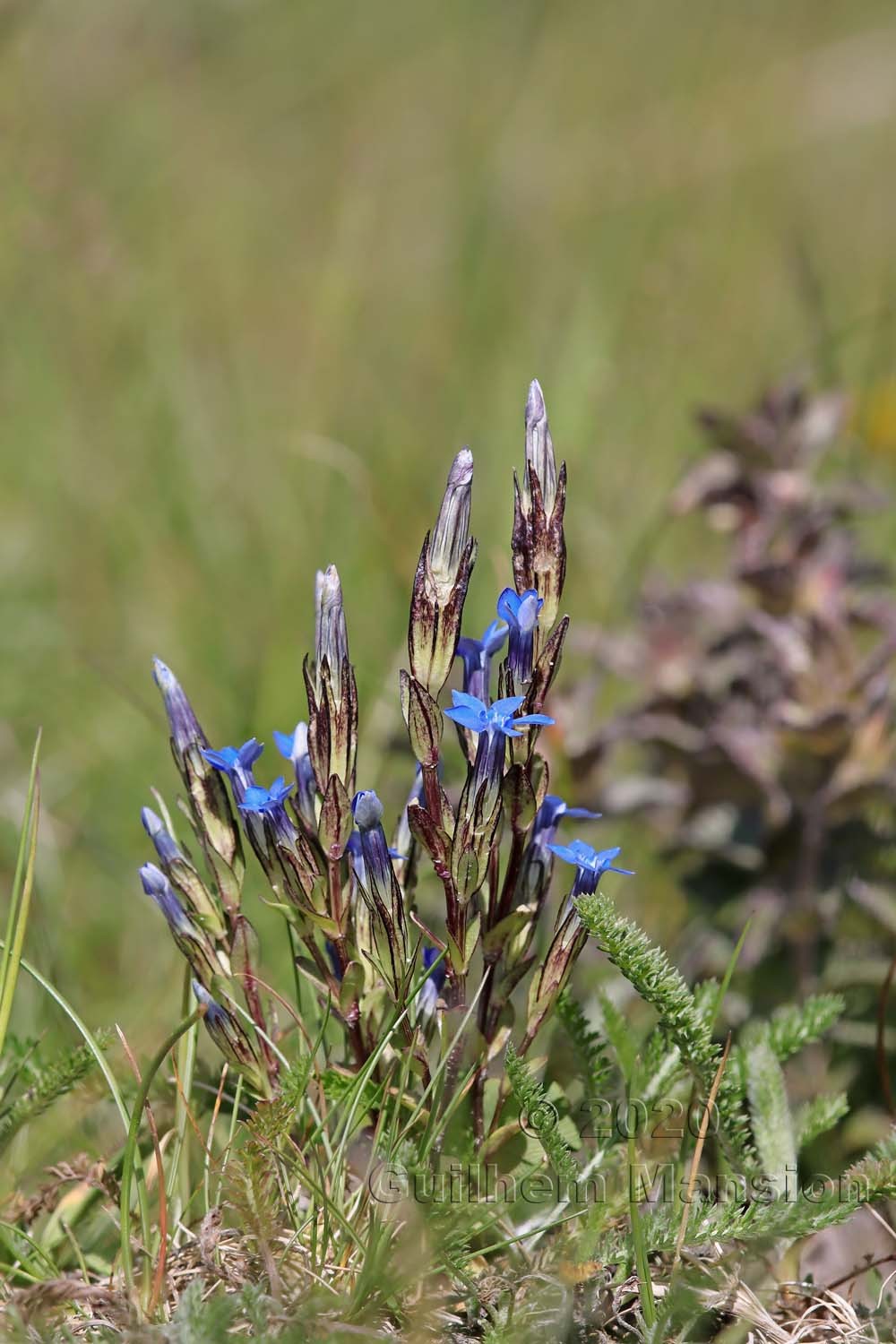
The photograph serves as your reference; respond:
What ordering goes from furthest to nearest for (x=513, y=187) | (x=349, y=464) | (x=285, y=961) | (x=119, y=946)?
1. (x=513, y=187)
2. (x=349, y=464)
3. (x=119, y=946)
4. (x=285, y=961)

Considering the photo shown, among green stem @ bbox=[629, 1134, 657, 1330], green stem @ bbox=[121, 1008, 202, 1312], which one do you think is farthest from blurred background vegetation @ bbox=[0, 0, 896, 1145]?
green stem @ bbox=[629, 1134, 657, 1330]

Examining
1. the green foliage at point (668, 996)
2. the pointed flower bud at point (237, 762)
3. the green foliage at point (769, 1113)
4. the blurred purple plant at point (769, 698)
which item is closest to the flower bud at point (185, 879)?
the pointed flower bud at point (237, 762)

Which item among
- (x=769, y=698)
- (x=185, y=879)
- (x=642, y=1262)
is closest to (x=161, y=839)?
(x=185, y=879)

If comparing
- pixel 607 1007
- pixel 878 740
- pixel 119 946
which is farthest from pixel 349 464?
pixel 607 1007

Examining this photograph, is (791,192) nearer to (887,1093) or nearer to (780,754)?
(780,754)

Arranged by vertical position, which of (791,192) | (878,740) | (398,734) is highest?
(791,192)

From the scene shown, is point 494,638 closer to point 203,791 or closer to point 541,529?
point 541,529

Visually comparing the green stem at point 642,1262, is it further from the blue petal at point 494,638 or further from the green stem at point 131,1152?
the blue petal at point 494,638

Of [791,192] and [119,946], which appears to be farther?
[791,192]
